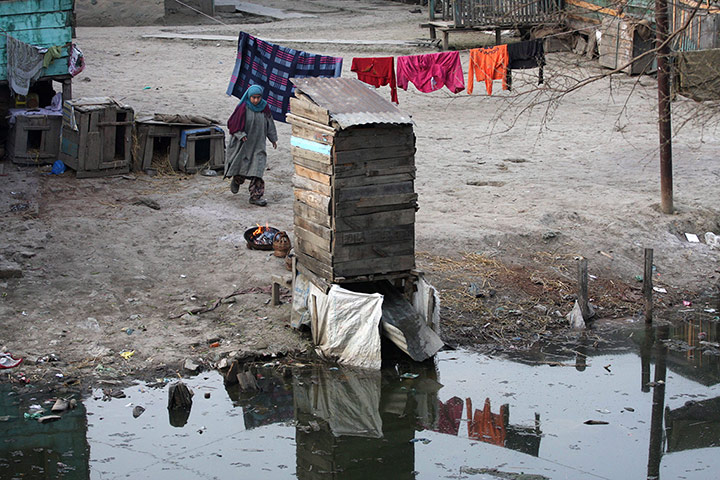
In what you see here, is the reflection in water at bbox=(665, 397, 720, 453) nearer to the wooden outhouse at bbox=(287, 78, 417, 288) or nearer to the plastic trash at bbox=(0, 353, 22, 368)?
the wooden outhouse at bbox=(287, 78, 417, 288)

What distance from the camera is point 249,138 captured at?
10398mm

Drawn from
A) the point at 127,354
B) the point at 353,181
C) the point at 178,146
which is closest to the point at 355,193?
the point at 353,181

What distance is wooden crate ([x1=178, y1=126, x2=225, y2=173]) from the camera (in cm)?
1166

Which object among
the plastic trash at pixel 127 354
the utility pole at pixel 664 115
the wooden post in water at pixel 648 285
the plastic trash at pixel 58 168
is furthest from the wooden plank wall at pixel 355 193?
the plastic trash at pixel 58 168

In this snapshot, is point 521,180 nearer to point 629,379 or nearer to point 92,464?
point 629,379

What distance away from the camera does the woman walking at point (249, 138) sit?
10.3 metres

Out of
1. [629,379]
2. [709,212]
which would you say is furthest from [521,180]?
[629,379]

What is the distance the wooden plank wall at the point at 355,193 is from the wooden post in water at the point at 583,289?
178cm

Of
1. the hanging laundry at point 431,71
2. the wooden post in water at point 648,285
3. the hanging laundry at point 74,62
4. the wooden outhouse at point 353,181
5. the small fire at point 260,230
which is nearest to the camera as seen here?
the wooden outhouse at point 353,181

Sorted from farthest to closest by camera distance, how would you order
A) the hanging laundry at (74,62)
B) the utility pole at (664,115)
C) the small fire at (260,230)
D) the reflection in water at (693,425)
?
the hanging laundry at (74,62) < the utility pole at (664,115) < the small fire at (260,230) < the reflection in water at (693,425)

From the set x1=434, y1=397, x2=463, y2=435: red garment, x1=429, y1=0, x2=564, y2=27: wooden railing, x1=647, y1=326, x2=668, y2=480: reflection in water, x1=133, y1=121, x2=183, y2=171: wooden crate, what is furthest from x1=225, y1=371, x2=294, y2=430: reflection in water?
x1=429, y1=0, x2=564, y2=27: wooden railing

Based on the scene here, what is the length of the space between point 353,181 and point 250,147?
3543mm

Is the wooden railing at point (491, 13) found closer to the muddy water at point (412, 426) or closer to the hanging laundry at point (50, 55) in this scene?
the hanging laundry at point (50, 55)

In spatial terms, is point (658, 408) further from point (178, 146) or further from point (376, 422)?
point (178, 146)
